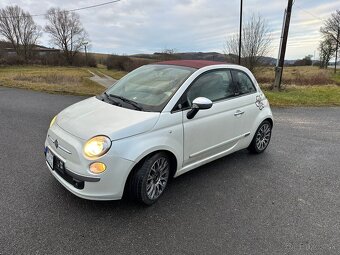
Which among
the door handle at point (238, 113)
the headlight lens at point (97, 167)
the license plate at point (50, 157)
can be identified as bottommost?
the license plate at point (50, 157)

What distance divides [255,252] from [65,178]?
80.9 inches

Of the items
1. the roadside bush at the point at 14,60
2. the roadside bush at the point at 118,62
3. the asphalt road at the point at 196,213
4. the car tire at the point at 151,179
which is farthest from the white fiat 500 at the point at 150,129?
the roadside bush at the point at 14,60

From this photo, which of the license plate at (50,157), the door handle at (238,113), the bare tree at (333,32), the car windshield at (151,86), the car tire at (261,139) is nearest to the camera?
the license plate at (50,157)

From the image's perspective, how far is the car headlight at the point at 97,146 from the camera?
2477 mm

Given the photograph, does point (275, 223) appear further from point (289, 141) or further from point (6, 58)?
point (6, 58)

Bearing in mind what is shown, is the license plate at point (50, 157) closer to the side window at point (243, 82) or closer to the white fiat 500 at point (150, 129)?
the white fiat 500 at point (150, 129)

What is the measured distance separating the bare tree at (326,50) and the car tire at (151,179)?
168 ft

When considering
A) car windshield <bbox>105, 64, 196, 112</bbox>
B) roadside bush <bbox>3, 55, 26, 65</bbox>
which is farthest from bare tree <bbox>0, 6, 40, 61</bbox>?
car windshield <bbox>105, 64, 196, 112</bbox>

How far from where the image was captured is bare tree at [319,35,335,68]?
4388 centimetres

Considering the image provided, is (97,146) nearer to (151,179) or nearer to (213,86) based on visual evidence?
(151,179)

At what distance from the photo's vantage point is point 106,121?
273cm

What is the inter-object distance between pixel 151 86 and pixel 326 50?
2174 inches

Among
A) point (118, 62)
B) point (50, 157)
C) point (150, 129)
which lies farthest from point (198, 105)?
point (118, 62)

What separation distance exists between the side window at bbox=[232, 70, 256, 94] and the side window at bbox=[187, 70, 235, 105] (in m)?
0.15
